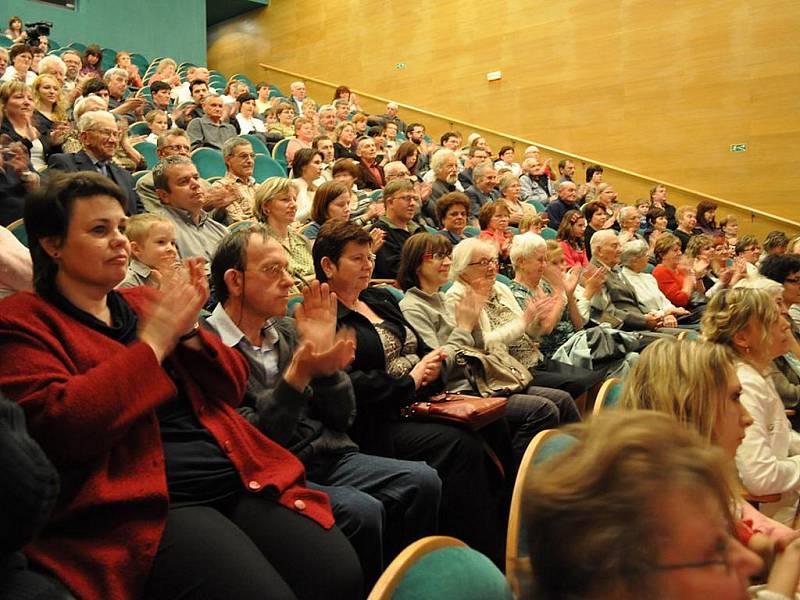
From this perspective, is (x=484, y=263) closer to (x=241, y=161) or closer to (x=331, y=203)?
(x=331, y=203)

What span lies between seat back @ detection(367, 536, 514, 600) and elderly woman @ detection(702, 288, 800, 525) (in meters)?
0.98

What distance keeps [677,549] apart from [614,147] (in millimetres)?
7186

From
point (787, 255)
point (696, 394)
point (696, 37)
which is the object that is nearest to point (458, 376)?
point (696, 394)

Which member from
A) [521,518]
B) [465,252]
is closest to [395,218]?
[465,252]

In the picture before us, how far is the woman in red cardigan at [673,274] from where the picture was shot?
12.4ft

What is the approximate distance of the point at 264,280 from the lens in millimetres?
1528

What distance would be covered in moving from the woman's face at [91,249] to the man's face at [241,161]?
2.15 metres

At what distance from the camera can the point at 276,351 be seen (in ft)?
5.12

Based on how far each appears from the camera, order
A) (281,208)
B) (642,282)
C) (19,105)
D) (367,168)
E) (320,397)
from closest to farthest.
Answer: (320,397)
(281,208)
(19,105)
(642,282)
(367,168)

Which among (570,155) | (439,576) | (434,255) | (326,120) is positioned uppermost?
(326,120)

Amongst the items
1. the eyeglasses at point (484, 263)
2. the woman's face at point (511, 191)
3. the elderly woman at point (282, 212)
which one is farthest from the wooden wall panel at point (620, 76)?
the elderly woman at point (282, 212)

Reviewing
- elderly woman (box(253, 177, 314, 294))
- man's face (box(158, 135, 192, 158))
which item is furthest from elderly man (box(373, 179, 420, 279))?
man's face (box(158, 135, 192, 158))

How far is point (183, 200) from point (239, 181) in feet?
2.49

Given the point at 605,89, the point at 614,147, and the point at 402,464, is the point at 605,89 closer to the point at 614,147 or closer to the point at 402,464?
the point at 614,147
